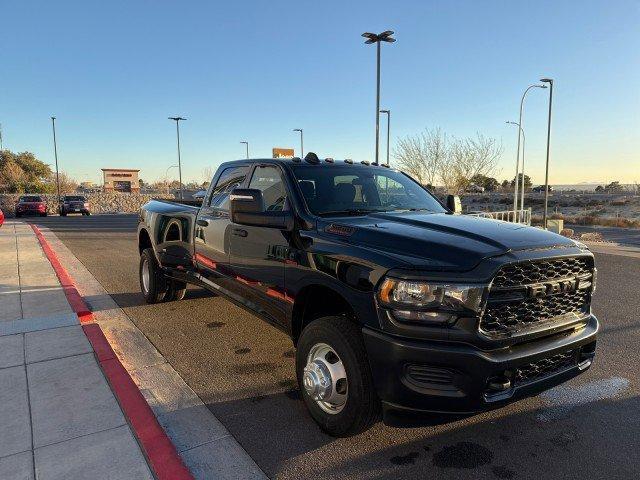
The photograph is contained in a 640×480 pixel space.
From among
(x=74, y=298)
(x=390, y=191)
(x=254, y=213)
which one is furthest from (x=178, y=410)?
(x=74, y=298)

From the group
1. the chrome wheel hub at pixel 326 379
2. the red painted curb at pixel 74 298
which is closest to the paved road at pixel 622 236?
the chrome wheel hub at pixel 326 379

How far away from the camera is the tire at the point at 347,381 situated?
283cm

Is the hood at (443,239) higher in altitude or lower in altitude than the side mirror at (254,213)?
lower

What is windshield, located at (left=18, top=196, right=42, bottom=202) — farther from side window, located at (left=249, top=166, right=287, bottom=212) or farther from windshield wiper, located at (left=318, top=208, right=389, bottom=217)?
windshield wiper, located at (left=318, top=208, right=389, bottom=217)

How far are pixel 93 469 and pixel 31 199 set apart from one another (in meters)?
35.2

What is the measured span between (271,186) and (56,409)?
243 cm

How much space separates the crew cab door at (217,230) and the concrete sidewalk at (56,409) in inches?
54.4

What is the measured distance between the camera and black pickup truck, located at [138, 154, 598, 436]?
8.37ft

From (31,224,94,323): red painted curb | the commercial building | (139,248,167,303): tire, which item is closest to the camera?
(31,224,94,323): red painted curb

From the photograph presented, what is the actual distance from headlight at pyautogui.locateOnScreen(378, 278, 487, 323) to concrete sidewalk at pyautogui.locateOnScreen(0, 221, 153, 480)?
5.66ft

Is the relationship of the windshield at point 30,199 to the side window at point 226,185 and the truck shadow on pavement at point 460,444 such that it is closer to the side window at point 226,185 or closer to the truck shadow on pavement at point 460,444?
the side window at point 226,185

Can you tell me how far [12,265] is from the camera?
9.46 meters

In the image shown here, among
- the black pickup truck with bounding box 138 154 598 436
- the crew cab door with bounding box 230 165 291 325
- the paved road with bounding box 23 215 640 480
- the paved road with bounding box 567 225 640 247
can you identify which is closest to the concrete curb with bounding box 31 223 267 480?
the paved road with bounding box 23 215 640 480

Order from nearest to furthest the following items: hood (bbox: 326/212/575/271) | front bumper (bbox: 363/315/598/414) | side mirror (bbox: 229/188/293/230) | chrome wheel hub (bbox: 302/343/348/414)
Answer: front bumper (bbox: 363/315/598/414) < hood (bbox: 326/212/575/271) < chrome wheel hub (bbox: 302/343/348/414) < side mirror (bbox: 229/188/293/230)
